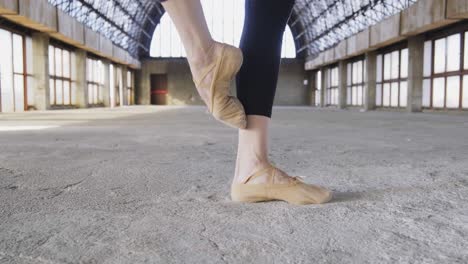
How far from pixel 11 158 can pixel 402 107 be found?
2497 cm

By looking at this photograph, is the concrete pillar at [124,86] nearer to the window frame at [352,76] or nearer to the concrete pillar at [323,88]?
the concrete pillar at [323,88]

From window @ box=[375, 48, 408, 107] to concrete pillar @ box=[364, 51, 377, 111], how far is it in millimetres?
344

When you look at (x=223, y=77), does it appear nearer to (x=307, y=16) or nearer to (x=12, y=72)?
(x=12, y=72)

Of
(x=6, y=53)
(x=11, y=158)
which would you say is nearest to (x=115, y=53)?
(x=6, y=53)

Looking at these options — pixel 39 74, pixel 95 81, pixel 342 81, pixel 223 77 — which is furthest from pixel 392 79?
pixel 223 77

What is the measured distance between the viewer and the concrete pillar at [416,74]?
23.0 metres

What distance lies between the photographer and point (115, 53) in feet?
123

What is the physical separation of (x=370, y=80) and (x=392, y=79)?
282 cm

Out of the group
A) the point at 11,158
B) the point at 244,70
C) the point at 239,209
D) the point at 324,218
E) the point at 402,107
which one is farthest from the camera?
the point at 402,107

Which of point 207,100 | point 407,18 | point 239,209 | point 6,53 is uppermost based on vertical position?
point 407,18

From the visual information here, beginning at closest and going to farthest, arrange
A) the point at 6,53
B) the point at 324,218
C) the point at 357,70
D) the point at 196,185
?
the point at 324,218, the point at 196,185, the point at 6,53, the point at 357,70

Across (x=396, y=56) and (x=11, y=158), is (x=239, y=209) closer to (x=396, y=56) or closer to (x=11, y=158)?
(x=11, y=158)

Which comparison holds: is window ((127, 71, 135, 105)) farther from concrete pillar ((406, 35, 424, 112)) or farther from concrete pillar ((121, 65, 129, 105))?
concrete pillar ((406, 35, 424, 112))

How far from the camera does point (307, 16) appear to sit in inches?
1854
